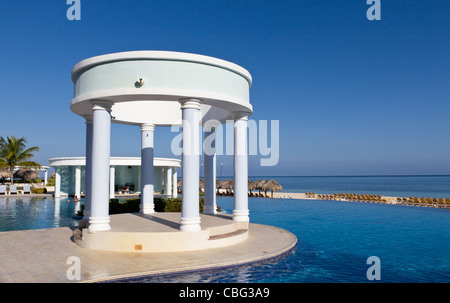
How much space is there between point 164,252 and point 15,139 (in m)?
53.6

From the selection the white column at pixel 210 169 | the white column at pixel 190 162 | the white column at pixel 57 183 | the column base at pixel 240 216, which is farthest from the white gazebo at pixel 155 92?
the white column at pixel 57 183

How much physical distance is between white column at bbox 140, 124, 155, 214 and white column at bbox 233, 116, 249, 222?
5.75 metres

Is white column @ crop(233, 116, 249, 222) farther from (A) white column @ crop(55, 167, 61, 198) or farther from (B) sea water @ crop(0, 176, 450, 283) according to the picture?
(A) white column @ crop(55, 167, 61, 198)

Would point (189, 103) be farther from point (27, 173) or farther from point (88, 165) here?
point (27, 173)

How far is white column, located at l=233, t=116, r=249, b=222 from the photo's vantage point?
49.7 feet

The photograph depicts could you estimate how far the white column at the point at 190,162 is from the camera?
12.2 metres

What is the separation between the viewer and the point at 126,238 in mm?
11734

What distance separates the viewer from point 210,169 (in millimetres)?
17938

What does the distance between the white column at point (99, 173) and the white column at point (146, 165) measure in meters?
5.90

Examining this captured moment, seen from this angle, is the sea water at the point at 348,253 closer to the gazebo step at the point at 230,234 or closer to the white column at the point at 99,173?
the gazebo step at the point at 230,234

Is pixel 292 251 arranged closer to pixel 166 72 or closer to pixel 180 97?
pixel 180 97

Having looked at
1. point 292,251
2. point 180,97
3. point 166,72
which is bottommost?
point 292,251

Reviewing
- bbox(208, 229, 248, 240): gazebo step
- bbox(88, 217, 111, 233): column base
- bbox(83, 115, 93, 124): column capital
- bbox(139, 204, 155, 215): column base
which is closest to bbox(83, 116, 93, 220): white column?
bbox(83, 115, 93, 124): column capital
